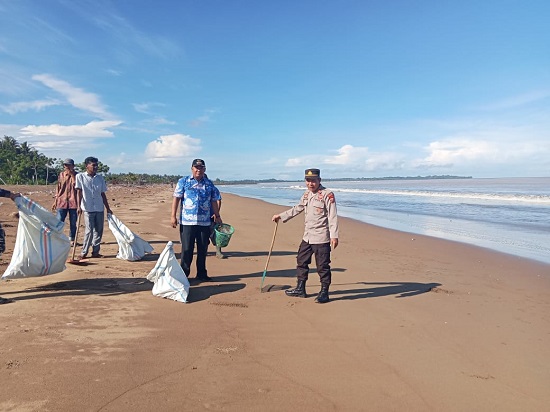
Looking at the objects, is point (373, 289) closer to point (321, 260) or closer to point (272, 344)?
point (321, 260)

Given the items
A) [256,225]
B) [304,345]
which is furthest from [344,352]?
[256,225]

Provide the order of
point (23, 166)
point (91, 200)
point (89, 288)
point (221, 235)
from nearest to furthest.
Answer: point (89, 288) → point (221, 235) → point (91, 200) → point (23, 166)

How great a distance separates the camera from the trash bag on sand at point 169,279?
5113 mm

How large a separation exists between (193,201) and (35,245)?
219 centimetres

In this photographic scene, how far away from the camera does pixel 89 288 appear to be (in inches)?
215

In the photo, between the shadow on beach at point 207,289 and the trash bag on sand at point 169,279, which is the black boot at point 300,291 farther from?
the trash bag on sand at point 169,279

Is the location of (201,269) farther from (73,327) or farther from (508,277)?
(508,277)

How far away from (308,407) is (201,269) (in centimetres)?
365

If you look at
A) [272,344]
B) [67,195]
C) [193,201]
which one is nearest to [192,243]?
[193,201]

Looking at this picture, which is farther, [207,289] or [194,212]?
[194,212]

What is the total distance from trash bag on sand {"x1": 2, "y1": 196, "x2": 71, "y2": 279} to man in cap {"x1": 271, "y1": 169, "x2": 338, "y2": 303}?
3.39 meters

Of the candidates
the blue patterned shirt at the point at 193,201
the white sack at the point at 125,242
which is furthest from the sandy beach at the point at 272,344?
the blue patterned shirt at the point at 193,201

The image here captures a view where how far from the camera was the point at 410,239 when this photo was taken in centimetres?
1187

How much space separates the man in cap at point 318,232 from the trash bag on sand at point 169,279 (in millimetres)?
1629
